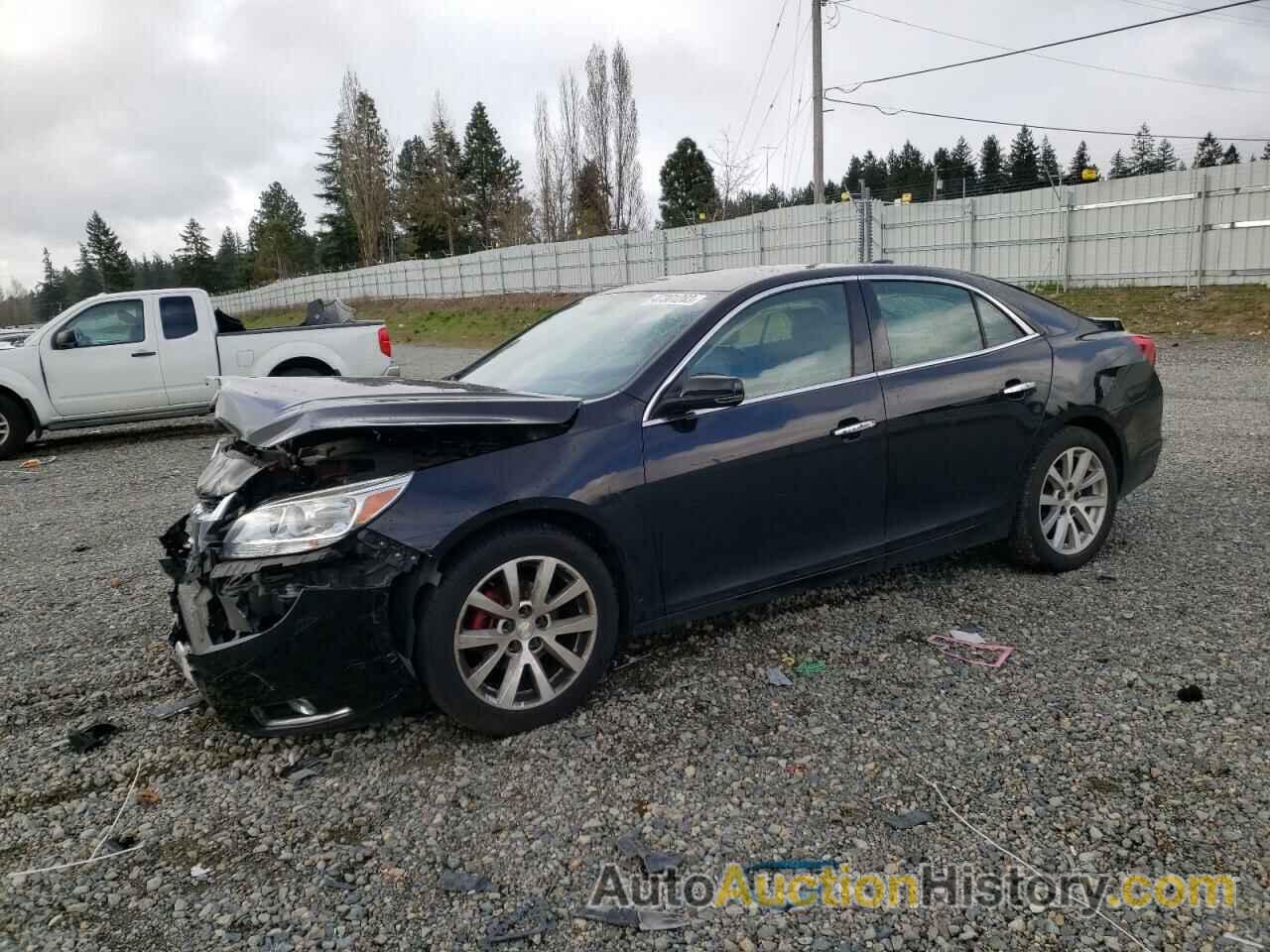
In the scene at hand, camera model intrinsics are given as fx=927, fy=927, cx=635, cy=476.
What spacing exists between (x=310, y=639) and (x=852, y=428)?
7.53 feet

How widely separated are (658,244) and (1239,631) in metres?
28.8

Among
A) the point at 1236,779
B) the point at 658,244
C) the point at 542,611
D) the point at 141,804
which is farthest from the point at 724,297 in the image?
the point at 658,244

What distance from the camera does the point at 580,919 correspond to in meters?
2.37

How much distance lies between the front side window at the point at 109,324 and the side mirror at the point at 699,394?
972 cm

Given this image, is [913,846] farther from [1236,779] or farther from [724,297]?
[724,297]

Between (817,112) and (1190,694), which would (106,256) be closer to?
(817,112)

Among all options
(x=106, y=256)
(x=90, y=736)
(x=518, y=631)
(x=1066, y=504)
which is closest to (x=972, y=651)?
(x=1066, y=504)

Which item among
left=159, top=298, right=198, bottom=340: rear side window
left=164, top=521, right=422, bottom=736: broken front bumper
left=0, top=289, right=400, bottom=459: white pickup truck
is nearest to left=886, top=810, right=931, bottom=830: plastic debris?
left=164, top=521, right=422, bottom=736: broken front bumper

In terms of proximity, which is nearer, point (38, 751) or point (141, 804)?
point (141, 804)

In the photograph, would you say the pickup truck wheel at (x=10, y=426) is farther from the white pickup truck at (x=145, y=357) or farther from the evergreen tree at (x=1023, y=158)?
the evergreen tree at (x=1023, y=158)

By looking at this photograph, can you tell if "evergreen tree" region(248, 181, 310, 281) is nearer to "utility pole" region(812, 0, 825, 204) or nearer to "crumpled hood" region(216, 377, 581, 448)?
"utility pole" region(812, 0, 825, 204)

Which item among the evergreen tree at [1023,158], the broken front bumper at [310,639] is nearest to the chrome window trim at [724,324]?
the broken front bumper at [310,639]

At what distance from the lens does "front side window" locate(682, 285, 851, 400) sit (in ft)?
12.4

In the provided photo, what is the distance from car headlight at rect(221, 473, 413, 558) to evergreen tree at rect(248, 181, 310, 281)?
93.1 m
